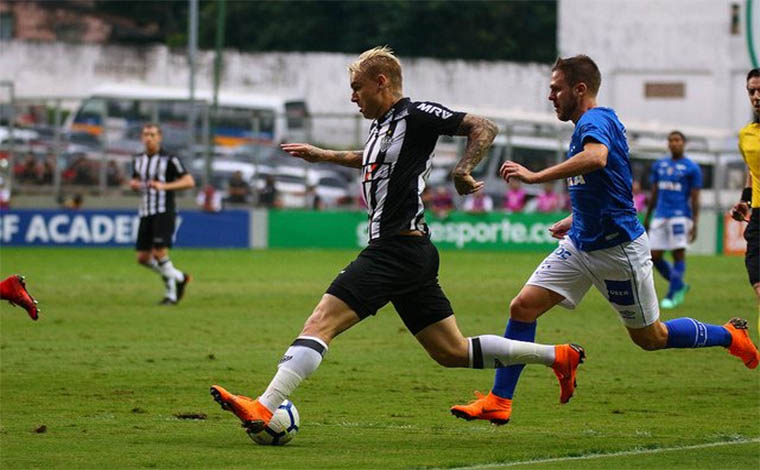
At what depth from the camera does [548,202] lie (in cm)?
3506

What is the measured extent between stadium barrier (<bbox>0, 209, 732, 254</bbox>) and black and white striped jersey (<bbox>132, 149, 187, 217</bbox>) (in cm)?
1399

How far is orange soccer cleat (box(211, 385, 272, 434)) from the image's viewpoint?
7.99m

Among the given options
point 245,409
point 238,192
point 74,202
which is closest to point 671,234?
point 245,409

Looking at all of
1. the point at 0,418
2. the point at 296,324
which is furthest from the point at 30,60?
the point at 0,418

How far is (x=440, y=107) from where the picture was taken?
8.44 metres

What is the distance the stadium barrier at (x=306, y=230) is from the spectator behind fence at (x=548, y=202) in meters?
0.86

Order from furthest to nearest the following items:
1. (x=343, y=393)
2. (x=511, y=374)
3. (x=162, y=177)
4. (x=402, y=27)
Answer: (x=402, y=27) → (x=162, y=177) → (x=343, y=393) → (x=511, y=374)

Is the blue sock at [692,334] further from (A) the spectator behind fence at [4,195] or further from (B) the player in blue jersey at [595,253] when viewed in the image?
(A) the spectator behind fence at [4,195]

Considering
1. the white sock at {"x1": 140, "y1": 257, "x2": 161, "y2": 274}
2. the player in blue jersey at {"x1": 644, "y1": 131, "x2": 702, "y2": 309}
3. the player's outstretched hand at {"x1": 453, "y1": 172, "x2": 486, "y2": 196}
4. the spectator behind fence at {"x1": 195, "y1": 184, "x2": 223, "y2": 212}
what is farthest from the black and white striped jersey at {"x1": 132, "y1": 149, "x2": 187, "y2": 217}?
the spectator behind fence at {"x1": 195, "y1": 184, "x2": 223, "y2": 212}

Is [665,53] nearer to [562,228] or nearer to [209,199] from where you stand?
[209,199]

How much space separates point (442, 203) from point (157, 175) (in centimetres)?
1568

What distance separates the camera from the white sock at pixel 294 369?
8.16m

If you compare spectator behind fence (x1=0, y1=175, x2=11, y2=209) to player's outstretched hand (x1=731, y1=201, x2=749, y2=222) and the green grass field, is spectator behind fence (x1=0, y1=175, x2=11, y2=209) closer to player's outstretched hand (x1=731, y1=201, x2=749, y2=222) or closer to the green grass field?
the green grass field

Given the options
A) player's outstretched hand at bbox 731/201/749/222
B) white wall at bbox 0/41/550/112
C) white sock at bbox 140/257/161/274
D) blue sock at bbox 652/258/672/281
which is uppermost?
white wall at bbox 0/41/550/112
